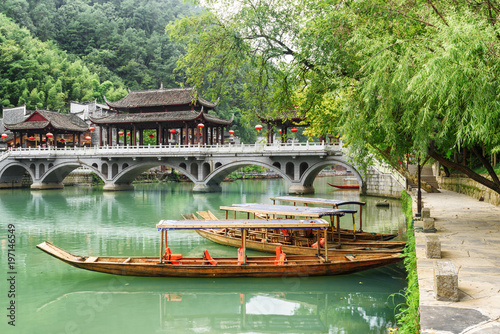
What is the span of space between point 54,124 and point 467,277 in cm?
4472

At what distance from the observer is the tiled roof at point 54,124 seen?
43.7 m

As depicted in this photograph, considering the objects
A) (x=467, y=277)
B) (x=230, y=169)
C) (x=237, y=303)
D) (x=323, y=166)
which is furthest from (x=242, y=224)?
(x=230, y=169)

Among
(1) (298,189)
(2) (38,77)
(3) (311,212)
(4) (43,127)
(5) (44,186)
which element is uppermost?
(2) (38,77)

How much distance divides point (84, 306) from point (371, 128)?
7132 millimetres

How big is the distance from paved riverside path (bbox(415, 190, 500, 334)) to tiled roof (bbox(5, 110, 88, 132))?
1629 inches

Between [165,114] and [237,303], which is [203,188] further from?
[237,303]

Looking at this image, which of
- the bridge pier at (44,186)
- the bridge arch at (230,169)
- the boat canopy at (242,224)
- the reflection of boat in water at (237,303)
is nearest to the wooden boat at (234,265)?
the boat canopy at (242,224)

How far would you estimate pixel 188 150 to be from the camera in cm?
3703

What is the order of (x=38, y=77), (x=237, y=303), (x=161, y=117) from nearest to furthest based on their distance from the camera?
(x=237, y=303)
(x=161, y=117)
(x=38, y=77)

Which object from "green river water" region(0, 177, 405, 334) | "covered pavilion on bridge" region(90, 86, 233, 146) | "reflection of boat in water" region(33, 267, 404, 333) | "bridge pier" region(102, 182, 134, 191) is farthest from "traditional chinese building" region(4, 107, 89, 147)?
"reflection of boat in water" region(33, 267, 404, 333)

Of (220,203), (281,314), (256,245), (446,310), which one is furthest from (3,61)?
(446,310)

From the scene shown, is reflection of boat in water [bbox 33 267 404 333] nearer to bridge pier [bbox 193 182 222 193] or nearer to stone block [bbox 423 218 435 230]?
stone block [bbox 423 218 435 230]

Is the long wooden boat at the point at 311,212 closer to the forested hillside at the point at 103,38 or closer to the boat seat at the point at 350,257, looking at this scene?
the boat seat at the point at 350,257

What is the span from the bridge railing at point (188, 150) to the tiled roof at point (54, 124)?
250 cm
